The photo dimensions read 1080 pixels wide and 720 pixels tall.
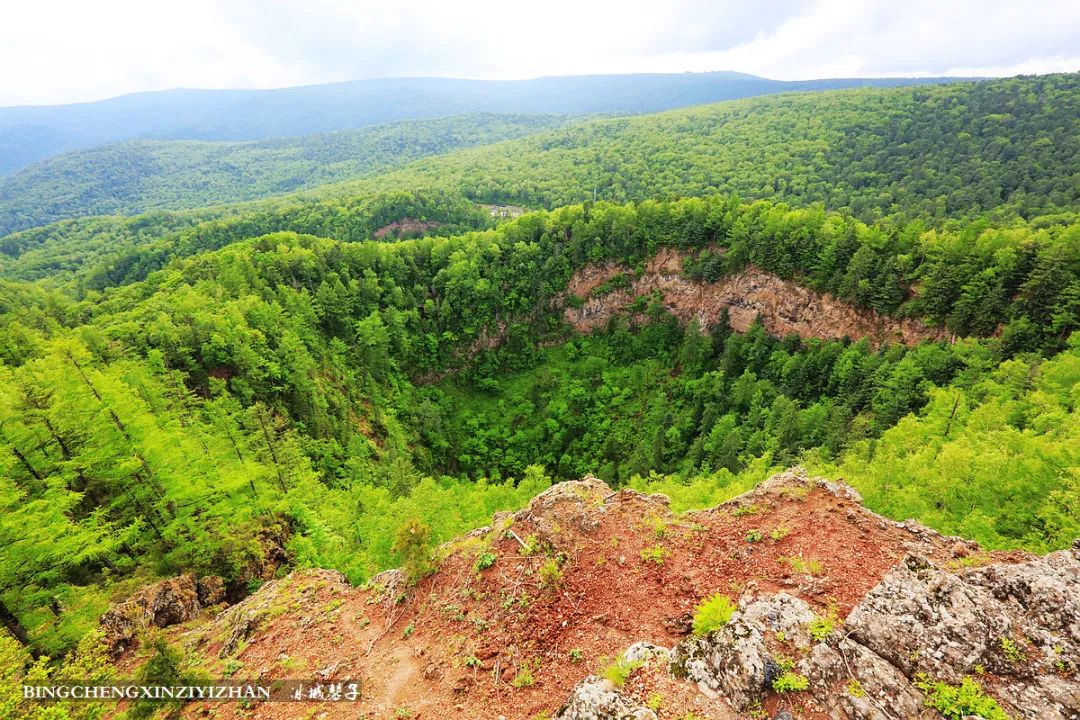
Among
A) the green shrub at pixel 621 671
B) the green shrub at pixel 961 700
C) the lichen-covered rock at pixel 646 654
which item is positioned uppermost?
the green shrub at pixel 961 700

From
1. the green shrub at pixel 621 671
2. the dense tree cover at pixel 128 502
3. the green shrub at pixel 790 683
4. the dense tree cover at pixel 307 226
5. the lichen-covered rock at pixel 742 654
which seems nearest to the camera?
the green shrub at pixel 790 683

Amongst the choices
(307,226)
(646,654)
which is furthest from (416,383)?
(307,226)

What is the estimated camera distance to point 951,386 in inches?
1991

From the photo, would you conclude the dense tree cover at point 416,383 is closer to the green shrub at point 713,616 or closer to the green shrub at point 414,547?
the green shrub at point 414,547

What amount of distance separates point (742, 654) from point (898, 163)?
193 m

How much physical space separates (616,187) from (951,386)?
5510 inches

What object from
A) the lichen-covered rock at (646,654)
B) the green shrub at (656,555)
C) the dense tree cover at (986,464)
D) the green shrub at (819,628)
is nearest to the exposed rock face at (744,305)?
the dense tree cover at (986,464)

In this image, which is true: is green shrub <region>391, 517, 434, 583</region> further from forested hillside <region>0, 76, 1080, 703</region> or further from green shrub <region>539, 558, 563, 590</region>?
green shrub <region>539, 558, 563, 590</region>

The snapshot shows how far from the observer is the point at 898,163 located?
153750 mm

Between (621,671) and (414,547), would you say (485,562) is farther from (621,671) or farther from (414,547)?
(621,671)

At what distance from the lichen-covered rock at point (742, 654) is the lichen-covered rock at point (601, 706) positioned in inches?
65.3

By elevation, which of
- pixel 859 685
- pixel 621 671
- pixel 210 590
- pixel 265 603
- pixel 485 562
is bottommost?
pixel 210 590

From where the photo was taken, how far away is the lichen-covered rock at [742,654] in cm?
1195

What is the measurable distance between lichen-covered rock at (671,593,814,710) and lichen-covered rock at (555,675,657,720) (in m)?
1.66
